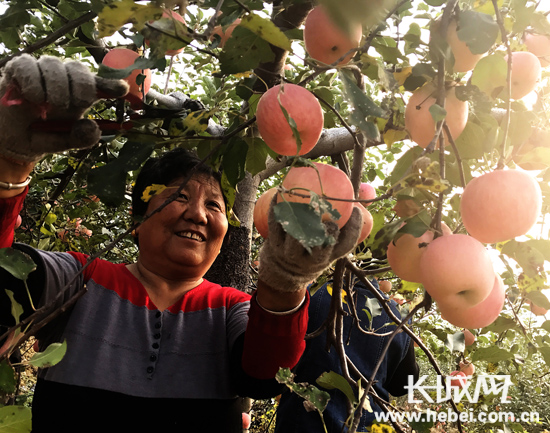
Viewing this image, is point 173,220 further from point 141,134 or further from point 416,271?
point 416,271

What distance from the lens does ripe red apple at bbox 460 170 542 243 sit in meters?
0.72

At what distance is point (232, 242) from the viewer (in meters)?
2.07

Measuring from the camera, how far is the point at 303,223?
67cm

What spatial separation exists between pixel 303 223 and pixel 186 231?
94 cm

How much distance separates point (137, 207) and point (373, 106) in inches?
49.5

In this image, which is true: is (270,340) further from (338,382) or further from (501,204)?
(501,204)

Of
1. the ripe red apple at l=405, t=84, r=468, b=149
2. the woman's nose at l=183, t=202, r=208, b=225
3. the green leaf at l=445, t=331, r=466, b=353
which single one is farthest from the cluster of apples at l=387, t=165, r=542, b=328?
the woman's nose at l=183, t=202, r=208, b=225

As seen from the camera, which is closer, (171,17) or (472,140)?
(171,17)

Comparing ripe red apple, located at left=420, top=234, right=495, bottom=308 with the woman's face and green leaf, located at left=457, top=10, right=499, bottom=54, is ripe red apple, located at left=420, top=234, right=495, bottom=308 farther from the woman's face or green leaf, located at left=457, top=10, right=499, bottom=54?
the woman's face

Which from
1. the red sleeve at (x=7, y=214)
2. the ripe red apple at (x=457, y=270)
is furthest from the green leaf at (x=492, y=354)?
the red sleeve at (x=7, y=214)

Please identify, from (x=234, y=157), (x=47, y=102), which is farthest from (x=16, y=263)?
(x=234, y=157)

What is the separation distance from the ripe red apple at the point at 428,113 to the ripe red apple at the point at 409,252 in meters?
0.17

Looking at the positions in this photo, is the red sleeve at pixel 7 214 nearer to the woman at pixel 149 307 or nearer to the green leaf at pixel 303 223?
the woman at pixel 149 307

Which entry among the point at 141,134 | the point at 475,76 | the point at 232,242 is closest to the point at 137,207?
the point at 232,242
